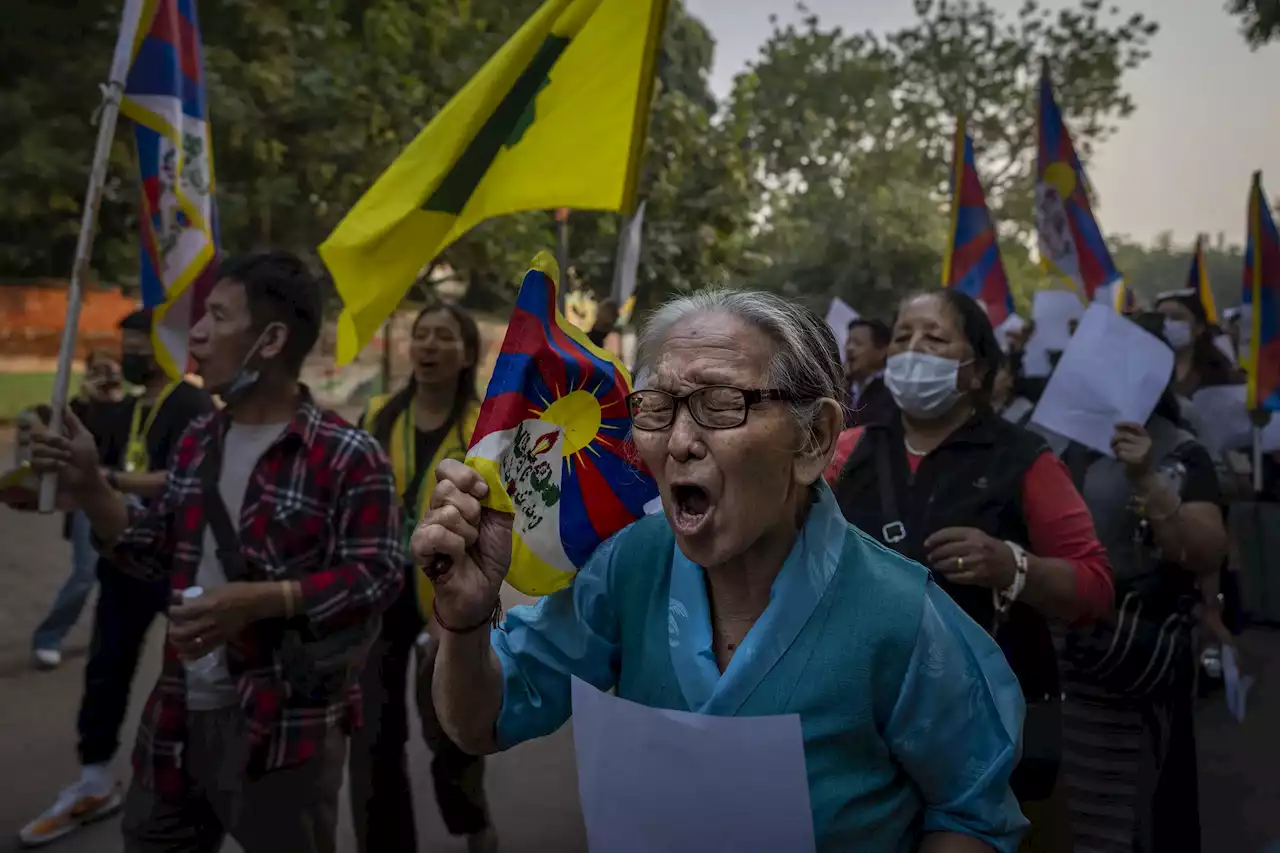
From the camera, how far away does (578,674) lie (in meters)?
1.69

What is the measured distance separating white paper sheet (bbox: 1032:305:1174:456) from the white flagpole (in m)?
2.82

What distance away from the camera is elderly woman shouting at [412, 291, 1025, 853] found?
149cm

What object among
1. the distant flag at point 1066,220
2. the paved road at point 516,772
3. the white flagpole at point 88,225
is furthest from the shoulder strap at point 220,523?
the distant flag at point 1066,220

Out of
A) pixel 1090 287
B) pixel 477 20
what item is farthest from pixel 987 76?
pixel 1090 287

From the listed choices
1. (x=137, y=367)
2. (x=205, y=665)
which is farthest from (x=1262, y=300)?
(x=137, y=367)

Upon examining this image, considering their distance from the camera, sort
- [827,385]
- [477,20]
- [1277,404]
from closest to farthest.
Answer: [827,385], [1277,404], [477,20]

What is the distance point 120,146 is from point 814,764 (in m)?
12.5

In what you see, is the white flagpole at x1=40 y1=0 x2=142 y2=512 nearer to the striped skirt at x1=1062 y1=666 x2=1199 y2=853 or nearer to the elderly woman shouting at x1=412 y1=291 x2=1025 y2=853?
the elderly woman shouting at x1=412 y1=291 x2=1025 y2=853

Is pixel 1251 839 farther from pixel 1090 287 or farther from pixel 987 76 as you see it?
pixel 987 76

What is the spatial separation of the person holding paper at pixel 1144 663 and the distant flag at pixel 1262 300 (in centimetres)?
228


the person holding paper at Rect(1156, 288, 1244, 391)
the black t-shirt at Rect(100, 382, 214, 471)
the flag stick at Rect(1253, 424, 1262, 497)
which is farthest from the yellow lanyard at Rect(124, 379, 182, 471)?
the person holding paper at Rect(1156, 288, 1244, 391)

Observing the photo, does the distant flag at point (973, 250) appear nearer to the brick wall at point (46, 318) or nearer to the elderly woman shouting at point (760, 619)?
the elderly woman shouting at point (760, 619)

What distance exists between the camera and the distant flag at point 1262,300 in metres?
5.23

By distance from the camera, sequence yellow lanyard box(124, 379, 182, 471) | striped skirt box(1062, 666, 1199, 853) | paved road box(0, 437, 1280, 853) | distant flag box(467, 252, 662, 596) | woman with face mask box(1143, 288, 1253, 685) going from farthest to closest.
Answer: yellow lanyard box(124, 379, 182, 471) < woman with face mask box(1143, 288, 1253, 685) < paved road box(0, 437, 1280, 853) < striped skirt box(1062, 666, 1199, 853) < distant flag box(467, 252, 662, 596)
